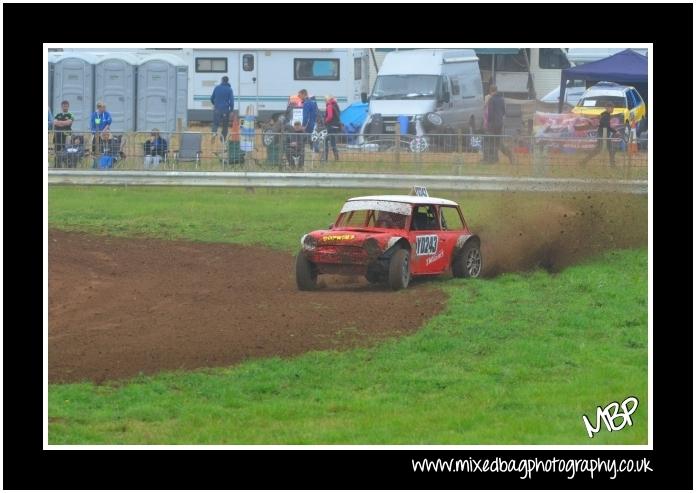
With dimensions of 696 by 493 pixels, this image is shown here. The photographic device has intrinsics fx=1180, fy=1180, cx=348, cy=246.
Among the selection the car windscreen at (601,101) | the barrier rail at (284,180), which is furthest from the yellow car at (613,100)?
the barrier rail at (284,180)

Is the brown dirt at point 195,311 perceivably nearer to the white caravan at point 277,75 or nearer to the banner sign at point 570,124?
the banner sign at point 570,124

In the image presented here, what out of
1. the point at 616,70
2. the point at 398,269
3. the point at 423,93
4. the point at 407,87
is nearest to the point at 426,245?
the point at 398,269

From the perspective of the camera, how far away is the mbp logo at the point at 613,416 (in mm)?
9459

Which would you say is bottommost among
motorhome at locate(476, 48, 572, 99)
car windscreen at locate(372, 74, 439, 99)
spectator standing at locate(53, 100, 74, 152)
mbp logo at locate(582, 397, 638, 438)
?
mbp logo at locate(582, 397, 638, 438)

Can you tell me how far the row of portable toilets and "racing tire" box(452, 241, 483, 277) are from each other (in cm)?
2231

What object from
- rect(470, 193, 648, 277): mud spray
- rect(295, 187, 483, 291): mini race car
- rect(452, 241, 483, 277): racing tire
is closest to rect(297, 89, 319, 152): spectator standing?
rect(470, 193, 648, 277): mud spray

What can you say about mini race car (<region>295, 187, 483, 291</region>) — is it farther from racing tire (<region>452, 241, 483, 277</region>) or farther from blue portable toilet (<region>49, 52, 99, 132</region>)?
blue portable toilet (<region>49, 52, 99, 132</region>)

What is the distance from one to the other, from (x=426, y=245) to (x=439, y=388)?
5.54 meters

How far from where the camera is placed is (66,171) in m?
26.0

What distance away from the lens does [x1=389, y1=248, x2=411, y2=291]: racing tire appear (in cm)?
1541

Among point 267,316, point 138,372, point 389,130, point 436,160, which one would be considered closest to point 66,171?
point 436,160

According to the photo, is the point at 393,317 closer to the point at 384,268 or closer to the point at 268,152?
the point at 384,268

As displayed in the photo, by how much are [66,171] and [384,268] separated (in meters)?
12.6

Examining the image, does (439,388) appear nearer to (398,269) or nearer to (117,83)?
(398,269)
